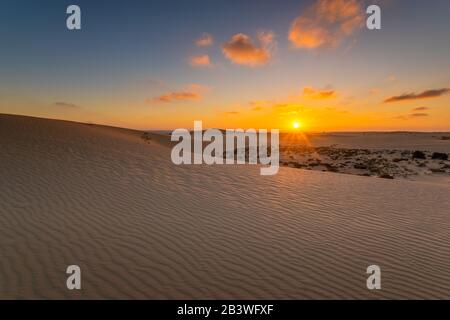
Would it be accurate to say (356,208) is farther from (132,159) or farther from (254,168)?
(132,159)

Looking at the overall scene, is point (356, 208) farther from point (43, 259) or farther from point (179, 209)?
point (43, 259)

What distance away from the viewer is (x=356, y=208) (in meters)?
7.73

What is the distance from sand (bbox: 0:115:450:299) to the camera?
388 cm

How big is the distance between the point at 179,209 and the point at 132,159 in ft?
23.9

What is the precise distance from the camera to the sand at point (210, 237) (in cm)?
388

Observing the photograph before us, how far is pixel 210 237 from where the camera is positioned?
5426mm

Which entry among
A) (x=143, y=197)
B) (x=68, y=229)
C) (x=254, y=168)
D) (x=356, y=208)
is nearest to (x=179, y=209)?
(x=143, y=197)

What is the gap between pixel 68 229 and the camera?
548 centimetres

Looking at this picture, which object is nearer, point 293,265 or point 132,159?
point 293,265
